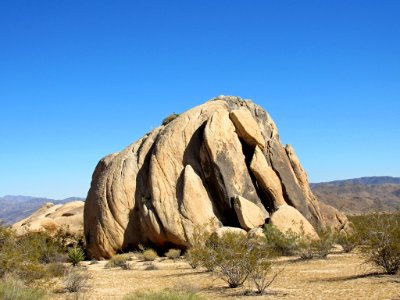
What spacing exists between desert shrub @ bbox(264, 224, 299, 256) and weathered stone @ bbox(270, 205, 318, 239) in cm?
89

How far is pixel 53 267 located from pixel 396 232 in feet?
44.5

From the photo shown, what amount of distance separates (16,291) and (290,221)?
57.4 feet

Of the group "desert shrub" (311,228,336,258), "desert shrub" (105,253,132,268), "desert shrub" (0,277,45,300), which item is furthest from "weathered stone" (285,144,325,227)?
"desert shrub" (0,277,45,300)

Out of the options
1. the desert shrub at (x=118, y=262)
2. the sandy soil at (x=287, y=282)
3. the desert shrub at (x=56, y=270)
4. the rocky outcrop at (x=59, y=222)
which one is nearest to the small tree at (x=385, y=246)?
the sandy soil at (x=287, y=282)

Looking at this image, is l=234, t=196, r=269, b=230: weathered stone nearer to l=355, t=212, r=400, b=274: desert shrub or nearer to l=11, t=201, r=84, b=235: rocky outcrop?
l=355, t=212, r=400, b=274: desert shrub

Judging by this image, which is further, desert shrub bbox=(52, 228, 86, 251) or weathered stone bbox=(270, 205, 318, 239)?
desert shrub bbox=(52, 228, 86, 251)

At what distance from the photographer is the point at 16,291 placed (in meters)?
11.5

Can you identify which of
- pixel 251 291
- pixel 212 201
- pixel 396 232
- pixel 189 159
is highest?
pixel 189 159

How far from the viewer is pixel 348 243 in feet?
80.2

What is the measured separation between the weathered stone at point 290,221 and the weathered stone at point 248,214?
0.84 m

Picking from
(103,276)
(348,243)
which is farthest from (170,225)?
(348,243)

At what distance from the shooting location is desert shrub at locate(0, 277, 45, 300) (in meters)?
11.0

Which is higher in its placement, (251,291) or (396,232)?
(396,232)

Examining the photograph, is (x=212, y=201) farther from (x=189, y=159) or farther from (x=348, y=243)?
(x=348, y=243)
